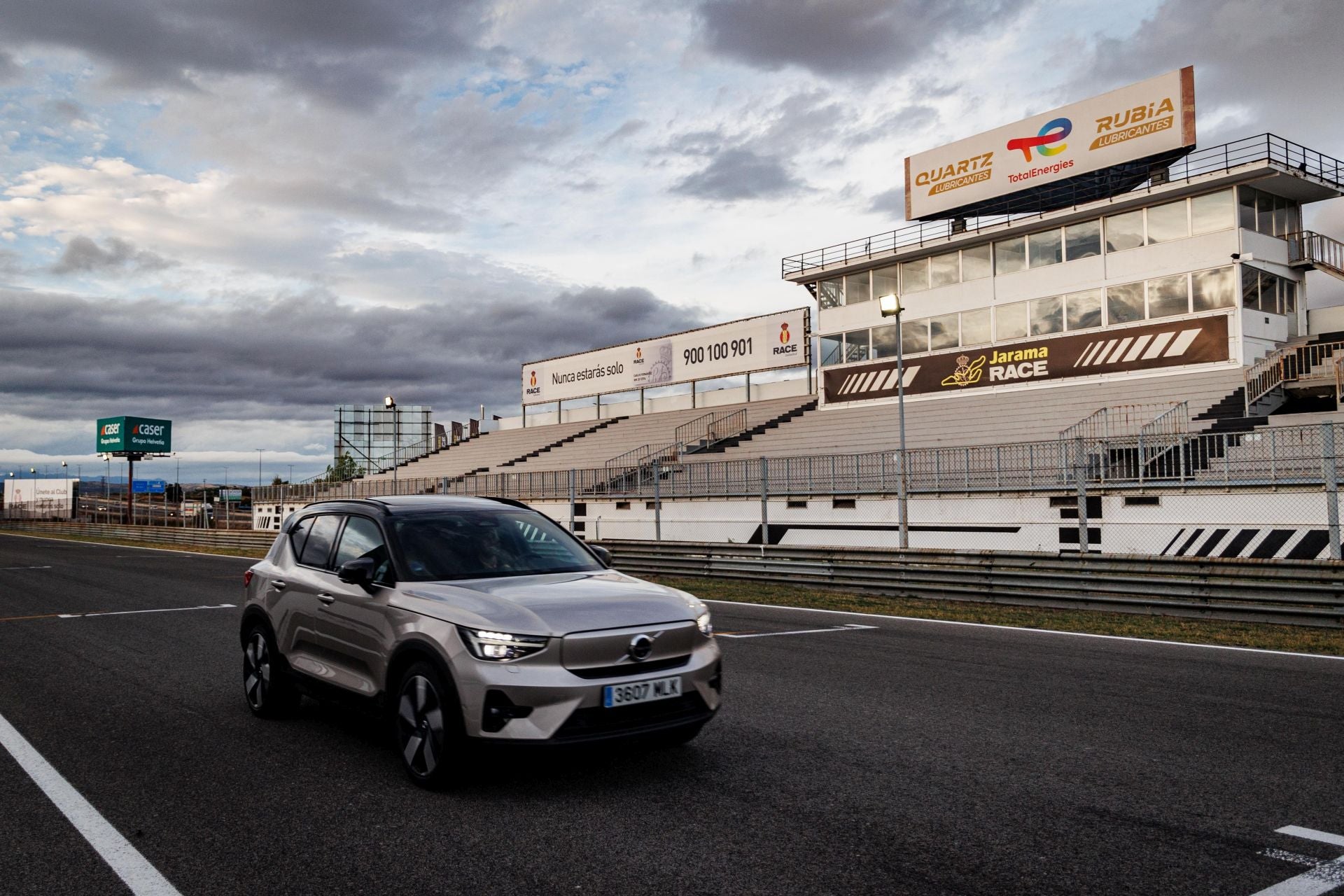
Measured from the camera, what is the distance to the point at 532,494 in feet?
108

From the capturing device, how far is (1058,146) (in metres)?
30.2

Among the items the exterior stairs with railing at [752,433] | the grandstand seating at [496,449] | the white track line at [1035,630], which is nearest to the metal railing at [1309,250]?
the exterior stairs with railing at [752,433]

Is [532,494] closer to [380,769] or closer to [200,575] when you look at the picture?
[200,575]

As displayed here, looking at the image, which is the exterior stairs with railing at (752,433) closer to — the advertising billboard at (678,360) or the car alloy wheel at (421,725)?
the advertising billboard at (678,360)

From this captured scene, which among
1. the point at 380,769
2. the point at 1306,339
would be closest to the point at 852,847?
the point at 380,769

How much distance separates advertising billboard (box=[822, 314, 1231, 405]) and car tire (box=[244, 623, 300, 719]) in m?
25.7

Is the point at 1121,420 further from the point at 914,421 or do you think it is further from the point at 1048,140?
the point at 1048,140

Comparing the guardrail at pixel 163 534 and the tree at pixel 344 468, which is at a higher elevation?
the tree at pixel 344 468

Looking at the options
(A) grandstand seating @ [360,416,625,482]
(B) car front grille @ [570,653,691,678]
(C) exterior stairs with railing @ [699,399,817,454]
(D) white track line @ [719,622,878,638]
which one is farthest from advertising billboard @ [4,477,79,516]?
(B) car front grille @ [570,653,691,678]

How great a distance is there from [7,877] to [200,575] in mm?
19881

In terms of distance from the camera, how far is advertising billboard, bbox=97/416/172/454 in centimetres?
7462

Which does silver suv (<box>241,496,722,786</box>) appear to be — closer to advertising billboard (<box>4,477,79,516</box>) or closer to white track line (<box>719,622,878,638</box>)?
white track line (<box>719,622,878,638</box>)

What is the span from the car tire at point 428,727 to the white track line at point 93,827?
1321 millimetres

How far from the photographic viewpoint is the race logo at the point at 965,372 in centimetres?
3138
